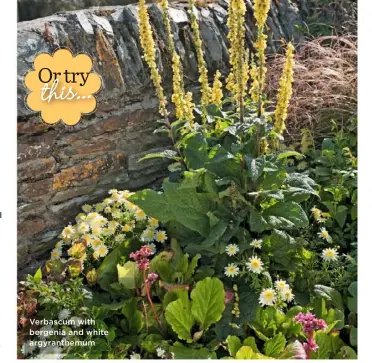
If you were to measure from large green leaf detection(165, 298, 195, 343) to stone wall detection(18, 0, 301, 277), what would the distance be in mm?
961

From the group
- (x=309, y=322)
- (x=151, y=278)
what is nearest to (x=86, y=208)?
(x=151, y=278)

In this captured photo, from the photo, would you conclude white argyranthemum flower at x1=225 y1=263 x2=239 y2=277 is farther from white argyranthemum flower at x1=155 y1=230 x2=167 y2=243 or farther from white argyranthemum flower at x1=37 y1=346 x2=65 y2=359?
white argyranthemum flower at x1=37 y1=346 x2=65 y2=359

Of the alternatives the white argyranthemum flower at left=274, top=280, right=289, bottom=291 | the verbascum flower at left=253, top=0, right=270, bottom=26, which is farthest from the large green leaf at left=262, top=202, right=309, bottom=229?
the verbascum flower at left=253, top=0, right=270, bottom=26

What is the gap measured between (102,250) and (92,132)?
2.19 feet

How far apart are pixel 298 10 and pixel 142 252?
8.29ft

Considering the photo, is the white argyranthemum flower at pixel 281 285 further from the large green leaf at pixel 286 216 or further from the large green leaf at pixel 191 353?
the large green leaf at pixel 191 353

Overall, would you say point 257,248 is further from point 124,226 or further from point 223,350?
point 124,226

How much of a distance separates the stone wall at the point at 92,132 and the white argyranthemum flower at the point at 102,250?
1.33 ft

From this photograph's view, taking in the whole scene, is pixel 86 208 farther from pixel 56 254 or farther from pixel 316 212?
pixel 316 212

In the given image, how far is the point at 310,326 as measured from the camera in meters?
2.08

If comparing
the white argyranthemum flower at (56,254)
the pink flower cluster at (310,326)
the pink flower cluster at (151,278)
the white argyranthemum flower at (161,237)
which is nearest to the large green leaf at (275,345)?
the pink flower cluster at (310,326)

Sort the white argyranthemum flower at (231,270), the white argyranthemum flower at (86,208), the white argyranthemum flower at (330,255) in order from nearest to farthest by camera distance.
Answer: the white argyranthemum flower at (231,270) < the white argyranthemum flower at (330,255) < the white argyranthemum flower at (86,208)

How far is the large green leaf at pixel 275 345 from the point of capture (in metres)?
2.23

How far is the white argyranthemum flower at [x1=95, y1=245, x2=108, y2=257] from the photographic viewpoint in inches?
105
